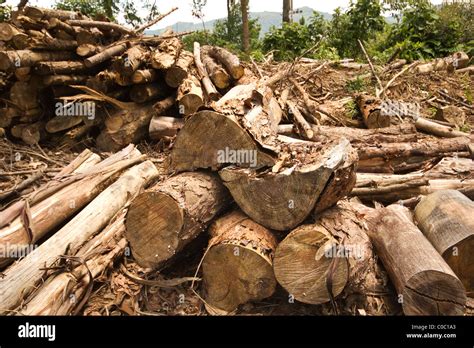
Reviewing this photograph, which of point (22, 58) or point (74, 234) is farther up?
point (22, 58)

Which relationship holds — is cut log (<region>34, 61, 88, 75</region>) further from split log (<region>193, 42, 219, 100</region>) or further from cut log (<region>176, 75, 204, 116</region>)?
split log (<region>193, 42, 219, 100</region>)

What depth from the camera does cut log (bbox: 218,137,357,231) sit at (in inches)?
107

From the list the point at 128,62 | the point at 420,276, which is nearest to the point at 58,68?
the point at 128,62

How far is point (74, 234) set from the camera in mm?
3236

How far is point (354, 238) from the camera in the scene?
2844 mm

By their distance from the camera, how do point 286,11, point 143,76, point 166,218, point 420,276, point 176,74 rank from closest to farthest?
point 420,276
point 166,218
point 143,76
point 176,74
point 286,11

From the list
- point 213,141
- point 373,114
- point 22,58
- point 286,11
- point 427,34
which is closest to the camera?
point 213,141

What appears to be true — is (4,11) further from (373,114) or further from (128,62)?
(373,114)

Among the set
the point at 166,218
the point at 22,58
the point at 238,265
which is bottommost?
the point at 238,265

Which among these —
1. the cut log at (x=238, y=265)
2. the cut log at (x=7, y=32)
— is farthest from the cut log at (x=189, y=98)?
the cut log at (x=238, y=265)

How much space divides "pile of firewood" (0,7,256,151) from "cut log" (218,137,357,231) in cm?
301

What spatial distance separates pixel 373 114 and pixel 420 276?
3.89 metres
